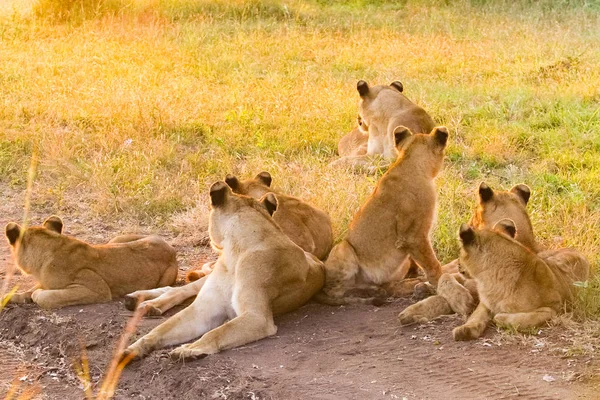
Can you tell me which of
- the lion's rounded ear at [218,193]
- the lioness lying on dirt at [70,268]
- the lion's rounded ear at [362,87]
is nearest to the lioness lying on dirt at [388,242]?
the lion's rounded ear at [218,193]

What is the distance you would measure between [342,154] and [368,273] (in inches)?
133

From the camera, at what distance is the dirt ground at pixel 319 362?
484 cm

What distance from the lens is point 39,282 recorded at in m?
6.32

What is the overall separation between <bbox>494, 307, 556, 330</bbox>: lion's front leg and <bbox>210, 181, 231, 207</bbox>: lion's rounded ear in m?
1.67

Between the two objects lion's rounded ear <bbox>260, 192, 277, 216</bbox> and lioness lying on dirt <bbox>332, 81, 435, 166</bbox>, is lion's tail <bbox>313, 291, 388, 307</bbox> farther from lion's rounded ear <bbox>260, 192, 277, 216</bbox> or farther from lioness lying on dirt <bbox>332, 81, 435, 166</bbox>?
lioness lying on dirt <bbox>332, 81, 435, 166</bbox>

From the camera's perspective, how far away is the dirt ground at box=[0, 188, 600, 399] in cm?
484

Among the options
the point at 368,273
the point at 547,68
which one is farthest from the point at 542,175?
the point at 547,68

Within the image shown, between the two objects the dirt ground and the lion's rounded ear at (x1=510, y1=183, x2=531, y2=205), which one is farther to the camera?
Result: the lion's rounded ear at (x1=510, y1=183, x2=531, y2=205)

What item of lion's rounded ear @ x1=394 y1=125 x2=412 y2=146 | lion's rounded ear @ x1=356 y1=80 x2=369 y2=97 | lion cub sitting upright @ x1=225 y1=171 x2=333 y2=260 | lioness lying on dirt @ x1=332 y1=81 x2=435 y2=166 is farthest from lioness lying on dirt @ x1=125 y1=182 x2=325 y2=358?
lion's rounded ear @ x1=356 y1=80 x2=369 y2=97

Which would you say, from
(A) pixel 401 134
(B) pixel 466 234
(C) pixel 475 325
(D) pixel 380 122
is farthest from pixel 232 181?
(D) pixel 380 122

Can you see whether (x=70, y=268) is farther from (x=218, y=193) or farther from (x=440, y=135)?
(x=440, y=135)

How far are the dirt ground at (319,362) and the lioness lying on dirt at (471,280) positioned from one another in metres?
0.08

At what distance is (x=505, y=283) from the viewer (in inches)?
211

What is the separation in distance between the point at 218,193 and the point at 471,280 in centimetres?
155
